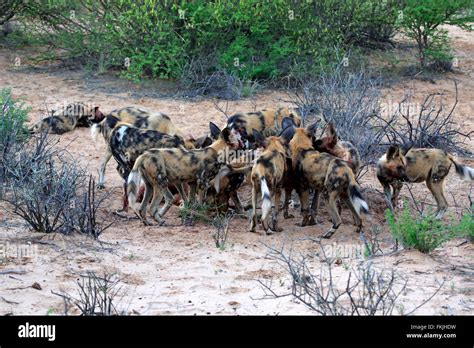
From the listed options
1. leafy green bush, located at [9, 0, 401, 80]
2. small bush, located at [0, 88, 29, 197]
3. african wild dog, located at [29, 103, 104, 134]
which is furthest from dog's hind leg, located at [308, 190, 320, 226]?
leafy green bush, located at [9, 0, 401, 80]

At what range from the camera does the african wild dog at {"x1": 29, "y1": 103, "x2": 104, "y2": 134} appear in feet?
34.3

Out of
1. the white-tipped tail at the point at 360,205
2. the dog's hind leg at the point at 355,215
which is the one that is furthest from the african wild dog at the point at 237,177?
the white-tipped tail at the point at 360,205

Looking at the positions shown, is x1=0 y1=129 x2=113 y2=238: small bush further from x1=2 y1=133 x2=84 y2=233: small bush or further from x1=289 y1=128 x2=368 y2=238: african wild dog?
x1=289 y1=128 x2=368 y2=238: african wild dog

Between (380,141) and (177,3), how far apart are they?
3.80 meters

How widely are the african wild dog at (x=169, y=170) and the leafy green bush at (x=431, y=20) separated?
220 inches

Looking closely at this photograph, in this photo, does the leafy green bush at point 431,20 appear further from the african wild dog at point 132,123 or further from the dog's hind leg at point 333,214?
the dog's hind leg at point 333,214

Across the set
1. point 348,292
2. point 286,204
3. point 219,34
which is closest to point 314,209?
point 286,204

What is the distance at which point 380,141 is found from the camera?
9750 mm

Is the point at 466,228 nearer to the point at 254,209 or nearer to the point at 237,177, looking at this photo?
the point at 254,209

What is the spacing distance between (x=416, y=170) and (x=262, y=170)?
1548 mm

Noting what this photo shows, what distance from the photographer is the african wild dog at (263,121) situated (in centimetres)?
884

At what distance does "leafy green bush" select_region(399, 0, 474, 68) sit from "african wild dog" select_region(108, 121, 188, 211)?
18.0ft
